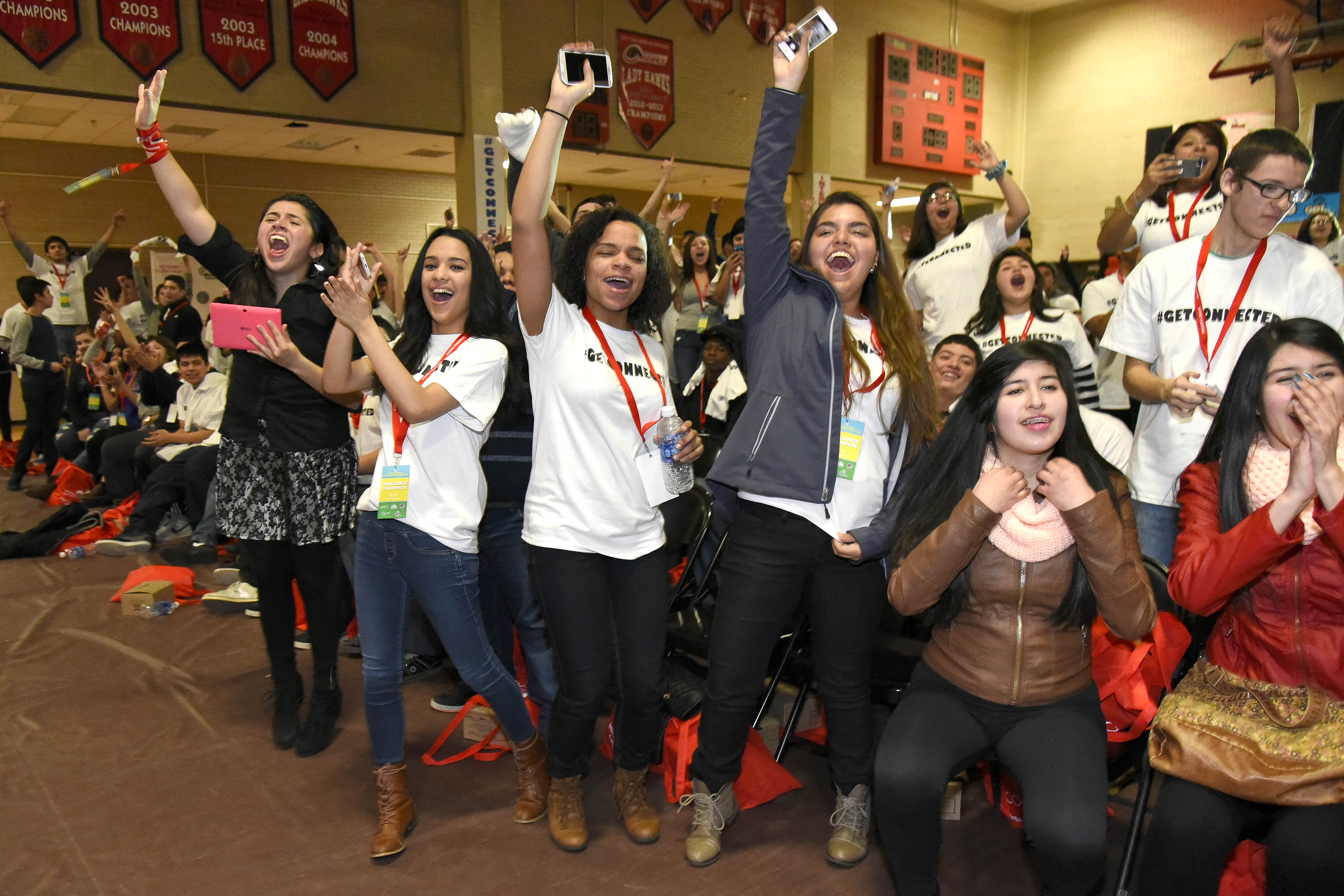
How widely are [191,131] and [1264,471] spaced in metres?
10.7

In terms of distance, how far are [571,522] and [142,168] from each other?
11.8 meters

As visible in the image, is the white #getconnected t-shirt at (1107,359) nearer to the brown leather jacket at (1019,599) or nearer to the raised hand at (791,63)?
the brown leather jacket at (1019,599)

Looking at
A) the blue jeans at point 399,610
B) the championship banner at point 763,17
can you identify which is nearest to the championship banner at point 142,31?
the championship banner at point 763,17

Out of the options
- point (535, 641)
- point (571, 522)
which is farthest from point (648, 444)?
point (535, 641)

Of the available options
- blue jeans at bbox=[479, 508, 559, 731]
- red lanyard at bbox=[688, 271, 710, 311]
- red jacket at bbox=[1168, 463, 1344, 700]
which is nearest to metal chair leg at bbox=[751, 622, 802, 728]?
blue jeans at bbox=[479, 508, 559, 731]

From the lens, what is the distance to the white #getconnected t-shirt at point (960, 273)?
13.7 ft

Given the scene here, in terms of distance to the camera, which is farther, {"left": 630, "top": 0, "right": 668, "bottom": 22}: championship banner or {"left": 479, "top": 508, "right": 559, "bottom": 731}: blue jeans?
{"left": 630, "top": 0, "right": 668, "bottom": 22}: championship banner

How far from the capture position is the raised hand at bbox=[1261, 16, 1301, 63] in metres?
2.77

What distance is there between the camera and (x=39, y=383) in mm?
8344

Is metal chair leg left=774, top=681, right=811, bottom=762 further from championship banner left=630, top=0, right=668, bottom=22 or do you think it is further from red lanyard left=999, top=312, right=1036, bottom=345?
championship banner left=630, top=0, right=668, bottom=22

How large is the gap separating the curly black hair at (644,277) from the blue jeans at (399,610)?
0.80m

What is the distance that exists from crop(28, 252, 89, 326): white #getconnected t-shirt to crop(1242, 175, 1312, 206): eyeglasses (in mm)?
10146

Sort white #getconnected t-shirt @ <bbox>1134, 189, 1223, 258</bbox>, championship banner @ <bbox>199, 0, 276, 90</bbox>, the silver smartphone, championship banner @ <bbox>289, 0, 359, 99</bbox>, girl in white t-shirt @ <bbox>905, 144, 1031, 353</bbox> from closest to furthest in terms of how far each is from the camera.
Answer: the silver smartphone → white #getconnected t-shirt @ <bbox>1134, 189, 1223, 258</bbox> → girl in white t-shirt @ <bbox>905, 144, 1031, 353</bbox> → championship banner @ <bbox>199, 0, 276, 90</bbox> → championship banner @ <bbox>289, 0, 359, 99</bbox>

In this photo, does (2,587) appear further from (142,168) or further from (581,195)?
(581,195)
